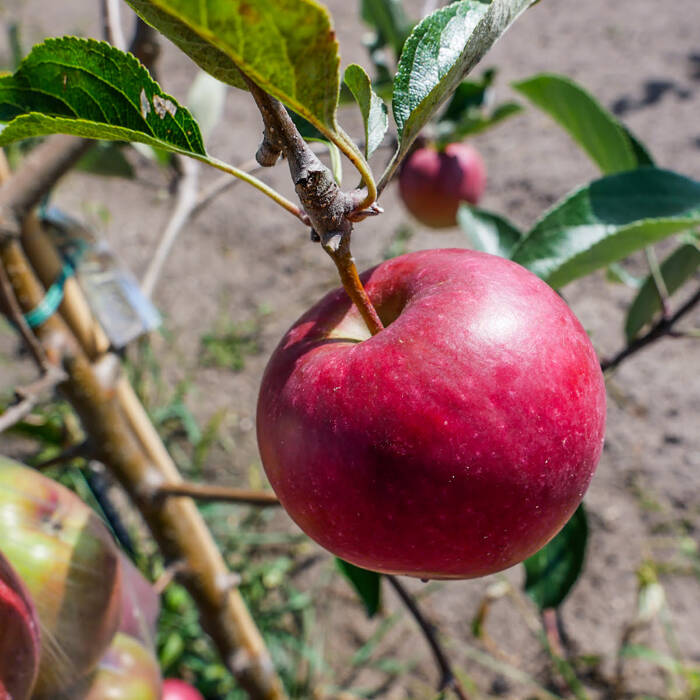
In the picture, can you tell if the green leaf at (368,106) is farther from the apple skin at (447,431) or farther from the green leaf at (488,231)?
the green leaf at (488,231)

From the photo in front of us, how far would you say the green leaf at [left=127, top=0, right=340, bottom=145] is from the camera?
254 millimetres

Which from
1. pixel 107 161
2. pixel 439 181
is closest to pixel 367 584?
pixel 107 161

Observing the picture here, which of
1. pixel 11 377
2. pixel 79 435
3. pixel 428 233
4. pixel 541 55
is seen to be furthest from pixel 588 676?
pixel 541 55

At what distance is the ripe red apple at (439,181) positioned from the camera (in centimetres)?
123

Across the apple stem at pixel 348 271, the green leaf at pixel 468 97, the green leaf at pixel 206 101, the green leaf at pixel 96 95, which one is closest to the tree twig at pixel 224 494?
the apple stem at pixel 348 271

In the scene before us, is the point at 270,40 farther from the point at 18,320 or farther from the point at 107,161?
the point at 107,161

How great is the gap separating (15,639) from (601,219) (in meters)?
0.49

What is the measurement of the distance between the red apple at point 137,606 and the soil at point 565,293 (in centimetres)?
46

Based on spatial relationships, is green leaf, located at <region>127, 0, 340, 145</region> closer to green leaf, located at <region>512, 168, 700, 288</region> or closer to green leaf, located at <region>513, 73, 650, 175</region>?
green leaf, located at <region>512, 168, 700, 288</region>

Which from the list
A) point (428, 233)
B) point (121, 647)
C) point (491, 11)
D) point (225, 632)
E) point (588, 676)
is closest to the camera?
point (491, 11)

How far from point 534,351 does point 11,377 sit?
74.8 inches

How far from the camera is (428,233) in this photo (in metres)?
2.18

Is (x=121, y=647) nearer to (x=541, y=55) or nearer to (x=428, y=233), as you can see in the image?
(x=428, y=233)

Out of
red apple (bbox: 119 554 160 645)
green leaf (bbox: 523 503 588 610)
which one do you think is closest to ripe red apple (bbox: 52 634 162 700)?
red apple (bbox: 119 554 160 645)
